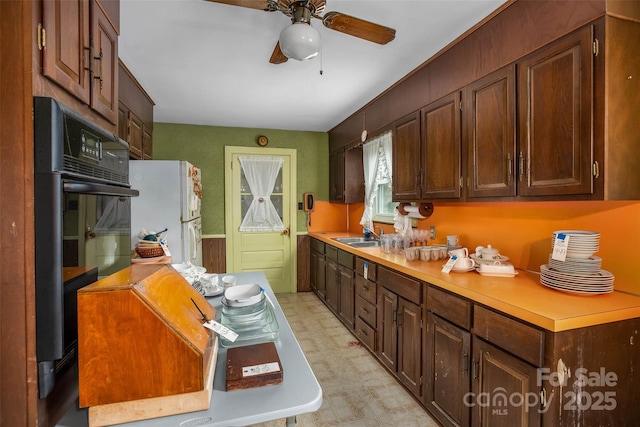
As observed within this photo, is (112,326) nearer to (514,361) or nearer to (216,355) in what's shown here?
(216,355)

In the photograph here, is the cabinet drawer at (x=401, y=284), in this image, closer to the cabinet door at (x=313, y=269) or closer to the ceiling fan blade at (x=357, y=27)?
the ceiling fan blade at (x=357, y=27)

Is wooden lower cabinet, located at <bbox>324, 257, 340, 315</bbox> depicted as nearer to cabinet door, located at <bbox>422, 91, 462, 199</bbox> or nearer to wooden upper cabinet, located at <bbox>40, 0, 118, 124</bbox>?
cabinet door, located at <bbox>422, 91, 462, 199</bbox>

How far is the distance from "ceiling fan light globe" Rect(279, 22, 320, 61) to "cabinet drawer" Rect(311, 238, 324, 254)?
291 centimetres

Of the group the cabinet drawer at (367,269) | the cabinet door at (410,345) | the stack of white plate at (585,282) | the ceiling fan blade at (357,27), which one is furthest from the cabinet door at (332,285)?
the ceiling fan blade at (357,27)

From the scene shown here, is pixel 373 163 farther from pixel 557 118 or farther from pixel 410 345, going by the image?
pixel 557 118

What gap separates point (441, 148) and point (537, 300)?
1.30 m

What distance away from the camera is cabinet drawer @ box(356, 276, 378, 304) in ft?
9.16

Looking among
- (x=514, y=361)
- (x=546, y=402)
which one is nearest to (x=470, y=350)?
(x=514, y=361)

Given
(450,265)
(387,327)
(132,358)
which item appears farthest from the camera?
(387,327)

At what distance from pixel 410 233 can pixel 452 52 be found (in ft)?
4.81

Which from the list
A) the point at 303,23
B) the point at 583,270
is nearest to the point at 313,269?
the point at 583,270

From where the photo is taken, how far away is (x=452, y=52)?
88.5 inches

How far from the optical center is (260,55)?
2457mm

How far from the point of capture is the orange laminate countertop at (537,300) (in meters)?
1.28
